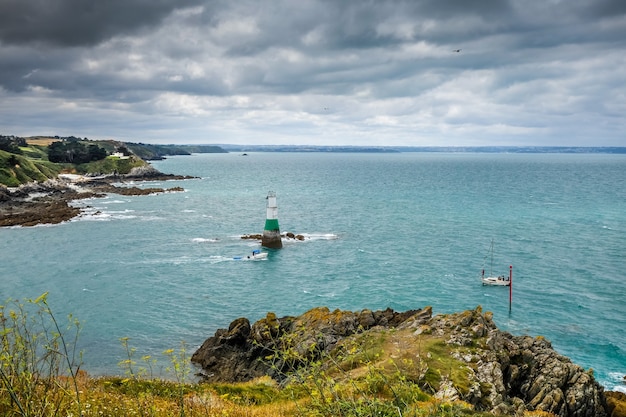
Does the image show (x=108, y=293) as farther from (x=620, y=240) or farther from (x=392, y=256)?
(x=620, y=240)

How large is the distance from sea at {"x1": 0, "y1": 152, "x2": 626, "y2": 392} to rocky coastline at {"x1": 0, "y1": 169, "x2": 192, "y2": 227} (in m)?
4.73

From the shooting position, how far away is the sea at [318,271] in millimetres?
36031

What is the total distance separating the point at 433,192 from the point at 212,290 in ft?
298

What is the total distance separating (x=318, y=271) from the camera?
166ft

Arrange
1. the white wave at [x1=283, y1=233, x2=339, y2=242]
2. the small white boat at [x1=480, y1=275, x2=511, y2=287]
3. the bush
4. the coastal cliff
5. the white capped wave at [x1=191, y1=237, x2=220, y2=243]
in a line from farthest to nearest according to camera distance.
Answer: the white wave at [x1=283, y1=233, x2=339, y2=242] < the white capped wave at [x1=191, y1=237, x2=220, y2=243] < the small white boat at [x1=480, y1=275, x2=511, y2=287] < the coastal cliff < the bush

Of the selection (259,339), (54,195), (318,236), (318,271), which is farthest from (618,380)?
(54,195)

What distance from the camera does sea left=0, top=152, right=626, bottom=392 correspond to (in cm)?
3603

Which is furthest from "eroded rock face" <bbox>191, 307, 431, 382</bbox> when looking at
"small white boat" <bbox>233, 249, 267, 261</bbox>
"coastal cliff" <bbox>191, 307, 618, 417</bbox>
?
"small white boat" <bbox>233, 249, 267, 261</bbox>

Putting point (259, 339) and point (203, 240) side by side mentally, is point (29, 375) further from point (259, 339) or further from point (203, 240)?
point (203, 240)

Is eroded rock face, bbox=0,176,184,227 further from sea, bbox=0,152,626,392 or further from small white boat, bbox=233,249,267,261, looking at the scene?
small white boat, bbox=233,249,267,261

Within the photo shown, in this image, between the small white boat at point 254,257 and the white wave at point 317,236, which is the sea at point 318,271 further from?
the small white boat at point 254,257

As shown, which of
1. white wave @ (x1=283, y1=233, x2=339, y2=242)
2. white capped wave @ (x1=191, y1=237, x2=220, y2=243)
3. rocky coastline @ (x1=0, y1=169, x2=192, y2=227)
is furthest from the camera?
rocky coastline @ (x1=0, y1=169, x2=192, y2=227)

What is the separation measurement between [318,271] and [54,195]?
82.1 m

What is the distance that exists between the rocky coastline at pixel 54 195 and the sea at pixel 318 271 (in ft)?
15.5
